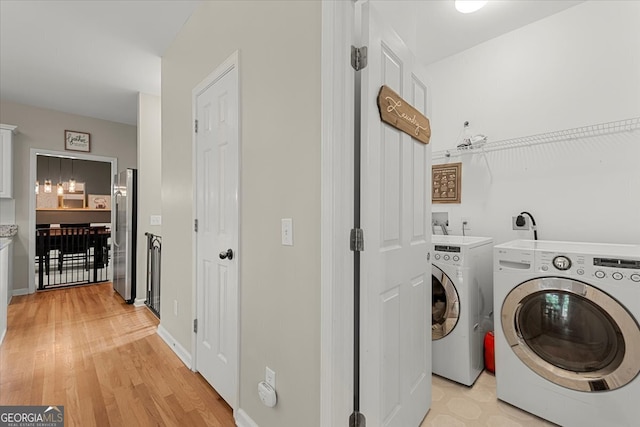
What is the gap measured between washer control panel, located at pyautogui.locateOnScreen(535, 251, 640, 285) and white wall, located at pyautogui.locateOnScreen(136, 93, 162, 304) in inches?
156

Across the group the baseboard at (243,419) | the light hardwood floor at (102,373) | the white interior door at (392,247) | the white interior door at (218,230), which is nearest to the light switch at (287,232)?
the white interior door at (392,247)

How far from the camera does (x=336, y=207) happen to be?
3.75ft

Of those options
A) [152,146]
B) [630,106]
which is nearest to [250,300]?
[630,106]

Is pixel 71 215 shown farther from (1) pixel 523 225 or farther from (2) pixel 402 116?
(1) pixel 523 225

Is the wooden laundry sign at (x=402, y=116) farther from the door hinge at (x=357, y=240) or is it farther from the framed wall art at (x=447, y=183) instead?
the framed wall art at (x=447, y=183)

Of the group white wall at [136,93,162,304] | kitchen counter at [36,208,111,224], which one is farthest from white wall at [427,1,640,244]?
kitchen counter at [36,208,111,224]

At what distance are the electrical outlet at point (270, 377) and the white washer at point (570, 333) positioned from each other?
1.39 meters

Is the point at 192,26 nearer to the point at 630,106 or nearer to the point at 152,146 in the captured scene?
the point at 152,146

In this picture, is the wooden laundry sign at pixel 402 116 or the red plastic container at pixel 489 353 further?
the red plastic container at pixel 489 353

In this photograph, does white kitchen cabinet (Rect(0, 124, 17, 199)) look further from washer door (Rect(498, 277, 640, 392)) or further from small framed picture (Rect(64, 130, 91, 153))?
washer door (Rect(498, 277, 640, 392))

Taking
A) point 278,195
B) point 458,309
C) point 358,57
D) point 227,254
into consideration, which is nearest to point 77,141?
point 227,254

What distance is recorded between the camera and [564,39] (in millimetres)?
2271

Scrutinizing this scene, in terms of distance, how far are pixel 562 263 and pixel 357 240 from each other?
4.08 feet

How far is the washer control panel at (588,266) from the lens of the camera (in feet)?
4.69
